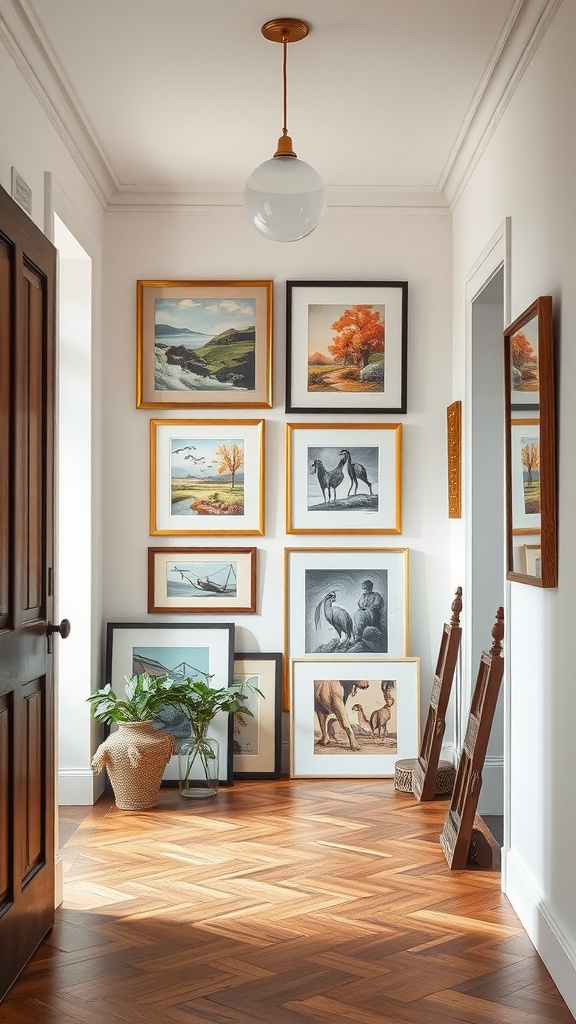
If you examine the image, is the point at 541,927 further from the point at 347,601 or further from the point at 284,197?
the point at 284,197

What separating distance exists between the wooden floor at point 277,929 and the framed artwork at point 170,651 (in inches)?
31.5

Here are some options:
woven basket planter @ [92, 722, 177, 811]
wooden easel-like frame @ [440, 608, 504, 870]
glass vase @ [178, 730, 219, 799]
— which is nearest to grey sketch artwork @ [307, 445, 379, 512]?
glass vase @ [178, 730, 219, 799]

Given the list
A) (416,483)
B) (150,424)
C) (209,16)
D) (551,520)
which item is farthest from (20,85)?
(416,483)

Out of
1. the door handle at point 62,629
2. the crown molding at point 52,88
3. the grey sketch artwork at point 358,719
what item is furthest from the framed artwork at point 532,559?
the crown molding at point 52,88

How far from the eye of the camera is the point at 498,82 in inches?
151

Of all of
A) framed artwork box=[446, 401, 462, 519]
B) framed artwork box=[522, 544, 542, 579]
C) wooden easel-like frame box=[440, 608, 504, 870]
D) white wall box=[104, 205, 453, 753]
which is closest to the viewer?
framed artwork box=[522, 544, 542, 579]

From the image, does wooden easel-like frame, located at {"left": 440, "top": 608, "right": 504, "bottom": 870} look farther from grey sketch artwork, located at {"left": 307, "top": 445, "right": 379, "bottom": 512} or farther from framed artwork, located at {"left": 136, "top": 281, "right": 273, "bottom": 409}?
framed artwork, located at {"left": 136, "top": 281, "right": 273, "bottom": 409}

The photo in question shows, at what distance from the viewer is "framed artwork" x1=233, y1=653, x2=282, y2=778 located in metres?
5.30

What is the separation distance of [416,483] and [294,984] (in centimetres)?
299

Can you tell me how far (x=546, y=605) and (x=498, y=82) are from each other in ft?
6.71

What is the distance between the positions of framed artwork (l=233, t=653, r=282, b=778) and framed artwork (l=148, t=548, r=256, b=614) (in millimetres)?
338

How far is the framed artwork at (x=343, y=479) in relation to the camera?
538cm

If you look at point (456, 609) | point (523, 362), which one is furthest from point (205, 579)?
point (523, 362)

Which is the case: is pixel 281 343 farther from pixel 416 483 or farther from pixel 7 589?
pixel 7 589
